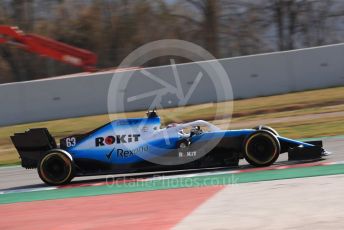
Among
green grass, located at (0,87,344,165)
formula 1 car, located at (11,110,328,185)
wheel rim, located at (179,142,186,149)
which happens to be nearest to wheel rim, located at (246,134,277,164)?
formula 1 car, located at (11,110,328,185)

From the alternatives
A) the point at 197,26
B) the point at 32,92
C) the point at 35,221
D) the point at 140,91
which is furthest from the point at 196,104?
the point at 35,221

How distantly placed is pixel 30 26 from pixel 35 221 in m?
33.1

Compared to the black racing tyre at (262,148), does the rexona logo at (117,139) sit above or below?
above

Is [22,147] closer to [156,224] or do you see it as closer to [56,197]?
[56,197]

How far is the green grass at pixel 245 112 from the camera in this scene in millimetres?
21019

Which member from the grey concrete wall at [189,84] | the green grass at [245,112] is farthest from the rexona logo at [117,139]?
the grey concrete wall at [189,84]

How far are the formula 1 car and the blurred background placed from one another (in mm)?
21444

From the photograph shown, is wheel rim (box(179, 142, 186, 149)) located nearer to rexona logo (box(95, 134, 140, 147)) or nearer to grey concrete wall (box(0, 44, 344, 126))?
rexona logo (box(95, 134, 140, 147))

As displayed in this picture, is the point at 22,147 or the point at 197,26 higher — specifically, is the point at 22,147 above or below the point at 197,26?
below

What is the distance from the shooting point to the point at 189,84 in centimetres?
2459

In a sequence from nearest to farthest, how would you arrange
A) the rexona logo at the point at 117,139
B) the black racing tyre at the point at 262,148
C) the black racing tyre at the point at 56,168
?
the black racing tyre at the point at 262,148
the rexona logo at the point at 117,139
the black racing tyre at the point at 56,168

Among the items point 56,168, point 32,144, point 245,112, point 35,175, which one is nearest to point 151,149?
point 56,168

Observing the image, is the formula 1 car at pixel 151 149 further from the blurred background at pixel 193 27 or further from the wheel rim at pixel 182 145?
the blurred background at pixel 193 27

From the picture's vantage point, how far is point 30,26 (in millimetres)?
40156
